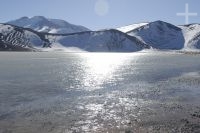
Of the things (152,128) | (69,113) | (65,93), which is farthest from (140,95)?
(152,128)

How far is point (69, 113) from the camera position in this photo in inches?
1342

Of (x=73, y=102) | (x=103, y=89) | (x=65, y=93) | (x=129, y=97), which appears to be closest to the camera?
(x=73, y=102)

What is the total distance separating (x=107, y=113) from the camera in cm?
3431

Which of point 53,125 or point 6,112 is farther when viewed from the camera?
point 6,112

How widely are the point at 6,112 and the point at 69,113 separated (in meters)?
6.12

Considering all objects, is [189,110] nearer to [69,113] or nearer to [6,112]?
[69,113]

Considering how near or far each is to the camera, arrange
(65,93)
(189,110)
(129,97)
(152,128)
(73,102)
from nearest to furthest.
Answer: (152,128)
(189,110)
(73,102)
(129,97)
(65,93)

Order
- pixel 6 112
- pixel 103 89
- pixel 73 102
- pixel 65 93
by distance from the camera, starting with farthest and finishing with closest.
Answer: pixel 103 89 < pixel 65 93 < pixel 73 102 < pixel 6 112

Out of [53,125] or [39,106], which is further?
[39,106]

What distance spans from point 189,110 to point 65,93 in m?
17.7

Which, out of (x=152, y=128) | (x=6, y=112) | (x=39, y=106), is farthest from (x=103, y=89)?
(x=152, y=128)

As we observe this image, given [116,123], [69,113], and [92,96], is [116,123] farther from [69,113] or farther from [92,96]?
[92,96]

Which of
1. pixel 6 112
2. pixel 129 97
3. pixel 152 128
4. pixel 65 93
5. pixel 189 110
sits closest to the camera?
pixel 152 128

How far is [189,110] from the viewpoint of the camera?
3625 cm
